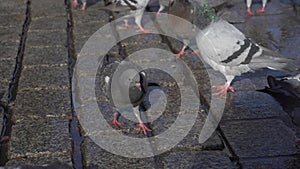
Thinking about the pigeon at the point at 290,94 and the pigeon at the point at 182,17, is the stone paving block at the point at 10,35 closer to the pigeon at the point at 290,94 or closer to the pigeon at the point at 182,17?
the pigeon at the point at 182,17

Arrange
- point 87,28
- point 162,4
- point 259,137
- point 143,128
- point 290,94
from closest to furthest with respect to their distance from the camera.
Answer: point 290,94
point 259,137
point 143,128
point 87,28
point 162,4

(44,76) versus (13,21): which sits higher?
(44,76)

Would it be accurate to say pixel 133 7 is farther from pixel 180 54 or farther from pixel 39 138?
pixel 39 138

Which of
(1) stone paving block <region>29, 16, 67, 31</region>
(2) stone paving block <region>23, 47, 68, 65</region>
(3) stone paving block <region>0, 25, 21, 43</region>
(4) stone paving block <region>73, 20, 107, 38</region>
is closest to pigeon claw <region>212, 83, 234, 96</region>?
(2) stone paving block <region>23, 47, 68, 65</region>

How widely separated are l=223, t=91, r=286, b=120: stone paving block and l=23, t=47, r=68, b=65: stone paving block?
2252mm

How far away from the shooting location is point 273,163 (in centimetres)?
481

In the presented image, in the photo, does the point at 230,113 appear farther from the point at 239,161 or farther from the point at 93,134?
the point at 93,134

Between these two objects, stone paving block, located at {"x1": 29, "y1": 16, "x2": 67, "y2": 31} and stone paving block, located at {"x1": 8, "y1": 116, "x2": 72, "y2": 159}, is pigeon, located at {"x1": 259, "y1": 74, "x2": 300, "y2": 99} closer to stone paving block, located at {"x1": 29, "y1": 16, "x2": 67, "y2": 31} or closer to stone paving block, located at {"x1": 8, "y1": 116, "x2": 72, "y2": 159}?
stone paving block, located at {"x1": 8, "y1": 116, "x2": 72, "y2": 159}

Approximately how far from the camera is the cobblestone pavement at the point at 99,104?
4.93 meters

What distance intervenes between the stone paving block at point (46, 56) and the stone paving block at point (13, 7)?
167cm

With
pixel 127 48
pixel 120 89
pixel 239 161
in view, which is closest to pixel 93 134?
pixel 120 89

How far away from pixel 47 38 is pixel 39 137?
2.74 meters

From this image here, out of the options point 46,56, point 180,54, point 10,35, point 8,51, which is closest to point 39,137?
point 46,56

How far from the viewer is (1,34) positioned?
7.88m
